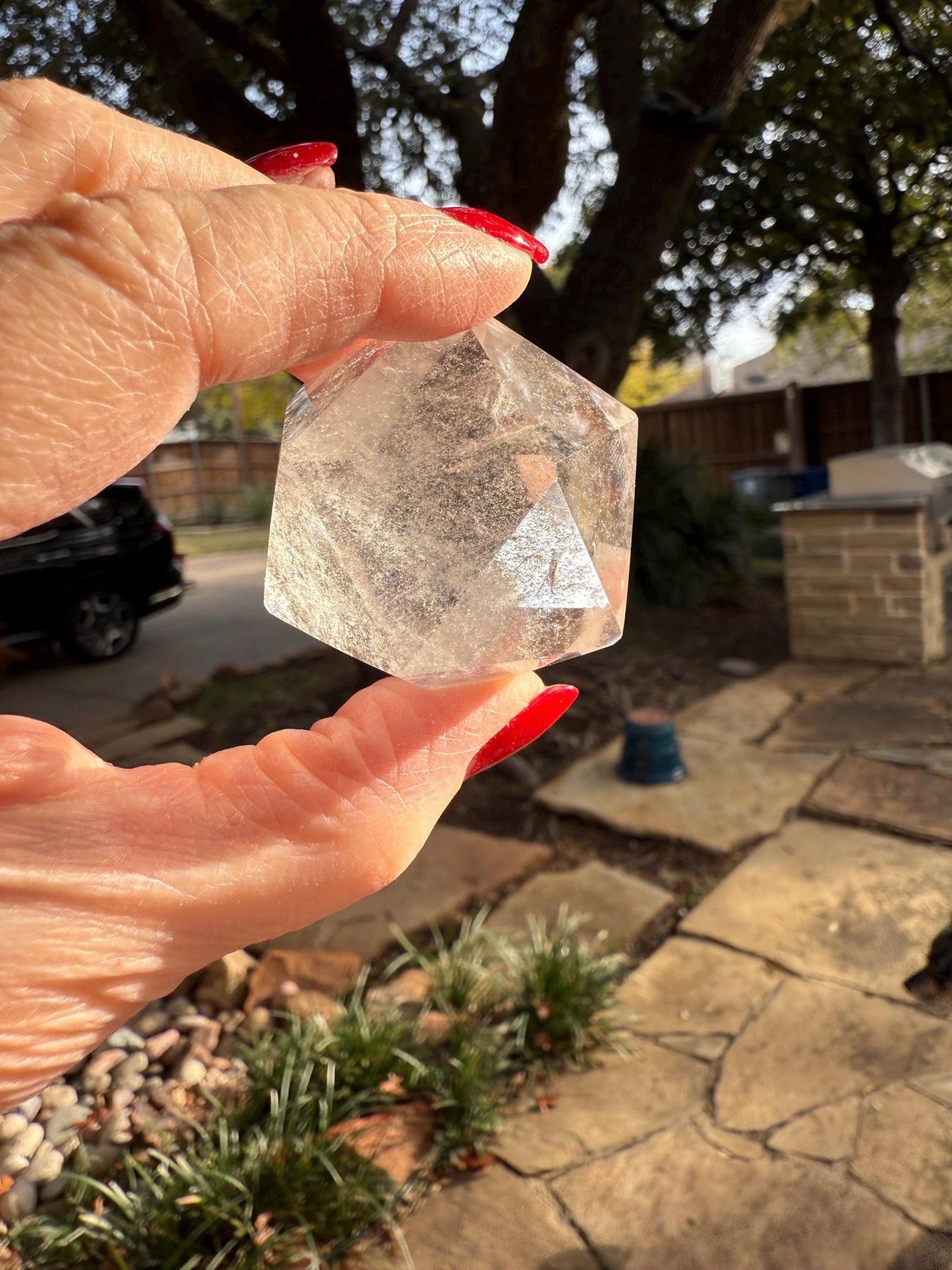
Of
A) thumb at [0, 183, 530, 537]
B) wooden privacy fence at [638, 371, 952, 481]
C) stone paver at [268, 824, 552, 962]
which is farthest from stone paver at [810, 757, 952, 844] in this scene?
wooden privacy fence at [638, 371, 952, 481]

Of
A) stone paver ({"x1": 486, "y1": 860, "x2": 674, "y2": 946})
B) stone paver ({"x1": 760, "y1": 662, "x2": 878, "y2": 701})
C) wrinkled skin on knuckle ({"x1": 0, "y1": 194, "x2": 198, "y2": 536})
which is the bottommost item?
stone paver ({"x1": 486, "y1": 860, "x2": 674, "y2": 946})

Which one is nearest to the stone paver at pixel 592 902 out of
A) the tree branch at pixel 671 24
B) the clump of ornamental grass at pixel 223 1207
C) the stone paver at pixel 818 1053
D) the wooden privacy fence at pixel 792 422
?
the stone paver at pixel 818 1053

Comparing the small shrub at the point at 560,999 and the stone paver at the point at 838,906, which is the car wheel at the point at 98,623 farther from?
the stone paver at the point at 838,906

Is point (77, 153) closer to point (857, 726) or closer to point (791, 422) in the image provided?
point (857, 726)

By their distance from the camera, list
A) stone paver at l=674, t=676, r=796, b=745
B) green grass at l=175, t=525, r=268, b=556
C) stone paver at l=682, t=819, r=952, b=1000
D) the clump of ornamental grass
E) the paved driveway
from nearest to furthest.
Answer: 1. the clump of ornamental grass
2. stone paver at l=682, t=819, r=952, b=1000
3. stone paver at l=674, t=676, r=796, b=745
4. the paved driveway
5. green grass at l=175, t=525, r=268, b=556

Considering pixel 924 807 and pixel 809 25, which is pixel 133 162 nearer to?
pixel 924 807

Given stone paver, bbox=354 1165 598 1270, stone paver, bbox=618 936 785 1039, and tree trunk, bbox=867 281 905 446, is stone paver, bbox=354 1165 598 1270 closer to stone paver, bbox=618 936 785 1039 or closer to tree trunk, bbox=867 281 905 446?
stone paver, bbox=618 936 785 1039

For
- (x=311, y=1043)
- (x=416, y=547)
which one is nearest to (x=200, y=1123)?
(x=311, y=1043)
